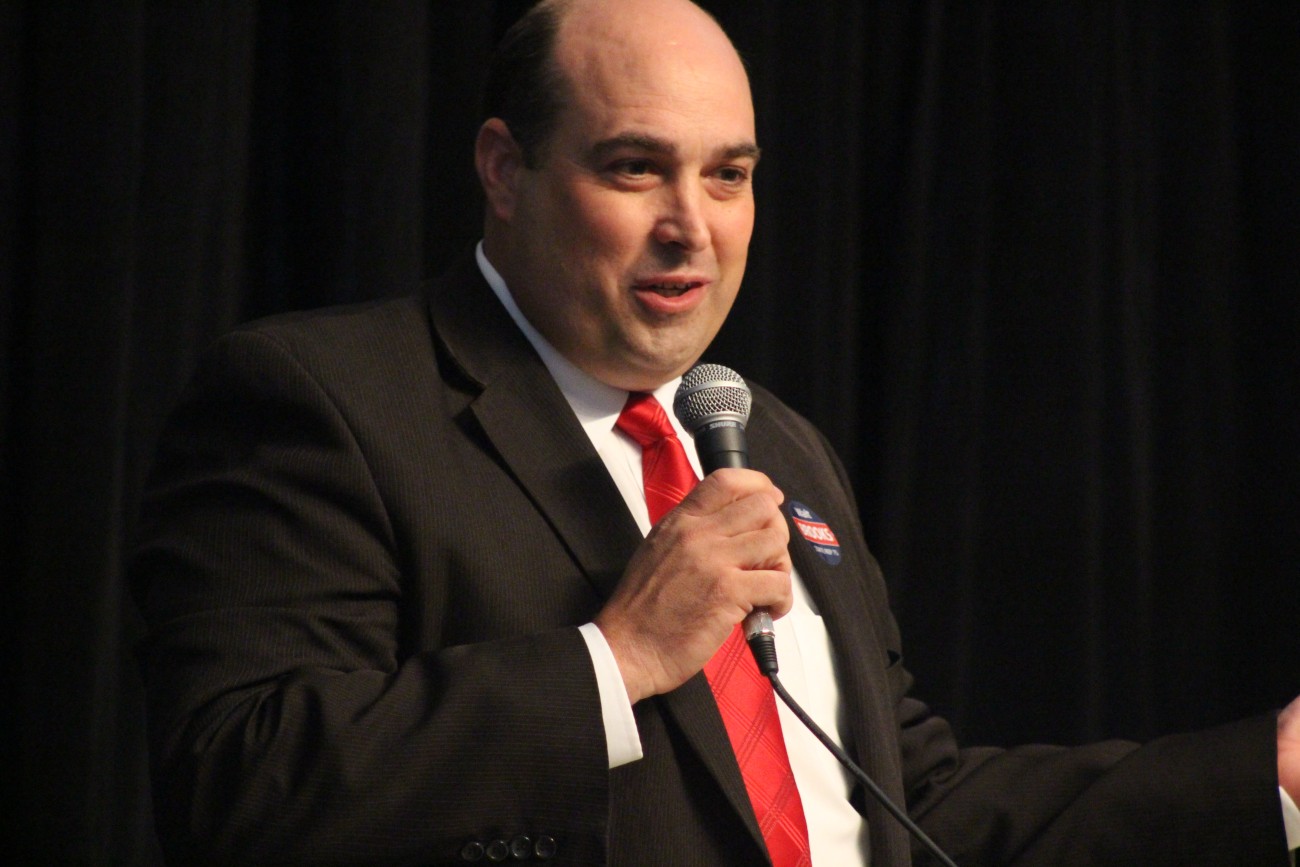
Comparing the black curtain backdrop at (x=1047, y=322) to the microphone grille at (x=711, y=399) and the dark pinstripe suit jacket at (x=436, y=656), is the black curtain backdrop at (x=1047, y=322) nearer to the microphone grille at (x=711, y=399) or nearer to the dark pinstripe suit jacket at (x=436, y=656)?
the dark pinstripe suit jacket at (x=436, y=656)

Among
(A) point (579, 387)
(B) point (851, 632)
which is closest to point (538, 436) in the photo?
(A) point (579, 387)

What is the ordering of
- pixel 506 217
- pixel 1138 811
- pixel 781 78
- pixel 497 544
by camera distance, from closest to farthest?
pixel 497 544 → pixel 1138 811 → pixel 506 217 → pixel 781 78

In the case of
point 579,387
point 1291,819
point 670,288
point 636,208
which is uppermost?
point 636,208

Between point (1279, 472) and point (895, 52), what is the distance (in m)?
1.33

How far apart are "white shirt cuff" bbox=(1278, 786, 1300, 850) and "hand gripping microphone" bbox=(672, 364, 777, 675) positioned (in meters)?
0.74

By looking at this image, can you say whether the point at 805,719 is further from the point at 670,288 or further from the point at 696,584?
the point at 670,288

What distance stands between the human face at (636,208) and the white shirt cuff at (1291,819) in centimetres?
95

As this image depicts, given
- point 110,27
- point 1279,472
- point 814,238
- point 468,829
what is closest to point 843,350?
point 814,238

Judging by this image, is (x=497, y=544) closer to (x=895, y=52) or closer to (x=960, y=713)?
(x=960, y=713)

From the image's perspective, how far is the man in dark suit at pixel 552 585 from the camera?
4.41 ft

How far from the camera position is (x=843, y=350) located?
10.00 feet

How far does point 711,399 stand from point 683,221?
328 millimetres

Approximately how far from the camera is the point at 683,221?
175 centimetres

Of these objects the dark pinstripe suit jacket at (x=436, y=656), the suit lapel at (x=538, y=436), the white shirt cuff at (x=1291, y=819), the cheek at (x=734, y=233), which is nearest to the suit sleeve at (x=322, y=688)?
the dark pinstripe suit jacket at (x=436, y=656)
